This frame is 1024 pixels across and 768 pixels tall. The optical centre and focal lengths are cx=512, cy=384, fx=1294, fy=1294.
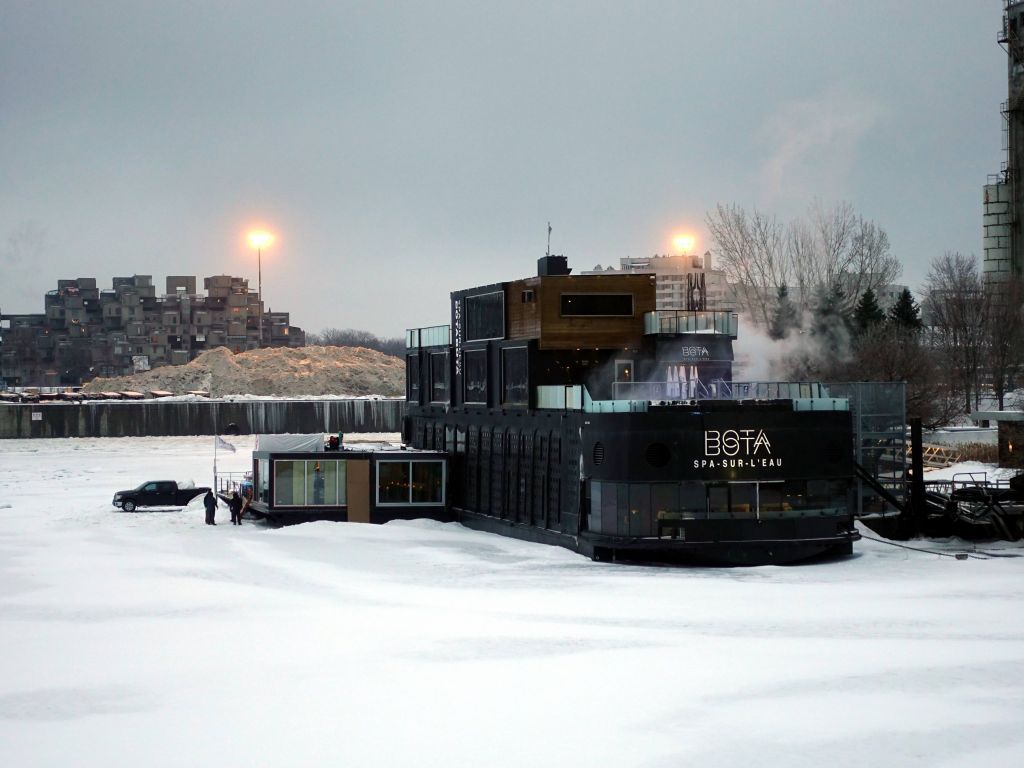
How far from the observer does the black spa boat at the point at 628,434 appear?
37812 millimetres

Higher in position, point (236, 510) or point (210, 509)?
point (210, 509)

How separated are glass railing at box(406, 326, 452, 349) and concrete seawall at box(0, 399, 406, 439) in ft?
204

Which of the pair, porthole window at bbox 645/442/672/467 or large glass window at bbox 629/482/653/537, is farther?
large glass window at bbox 629/482/653/537

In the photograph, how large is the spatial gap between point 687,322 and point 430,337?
14.4 meters

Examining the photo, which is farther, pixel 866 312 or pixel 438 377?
pixel 866 312

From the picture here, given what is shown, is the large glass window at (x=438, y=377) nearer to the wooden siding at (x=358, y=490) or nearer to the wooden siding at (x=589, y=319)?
the wooden siding at (x=358, y=490)

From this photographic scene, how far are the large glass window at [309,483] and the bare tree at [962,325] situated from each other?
48483 mm

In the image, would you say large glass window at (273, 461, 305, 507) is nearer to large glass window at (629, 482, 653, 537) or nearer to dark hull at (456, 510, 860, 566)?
dark hull at (456, 510, 860, 566)

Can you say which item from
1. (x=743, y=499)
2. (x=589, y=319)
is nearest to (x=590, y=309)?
(x=589, y=319)

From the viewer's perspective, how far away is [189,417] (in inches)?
4683

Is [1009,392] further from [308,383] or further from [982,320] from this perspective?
[308,383]

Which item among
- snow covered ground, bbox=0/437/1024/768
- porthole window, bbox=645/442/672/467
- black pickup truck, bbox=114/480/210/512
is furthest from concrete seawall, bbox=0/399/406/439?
porthole window, bbox=645/442/672/467

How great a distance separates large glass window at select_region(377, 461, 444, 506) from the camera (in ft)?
161

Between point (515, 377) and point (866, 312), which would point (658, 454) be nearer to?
point (515, 377)
